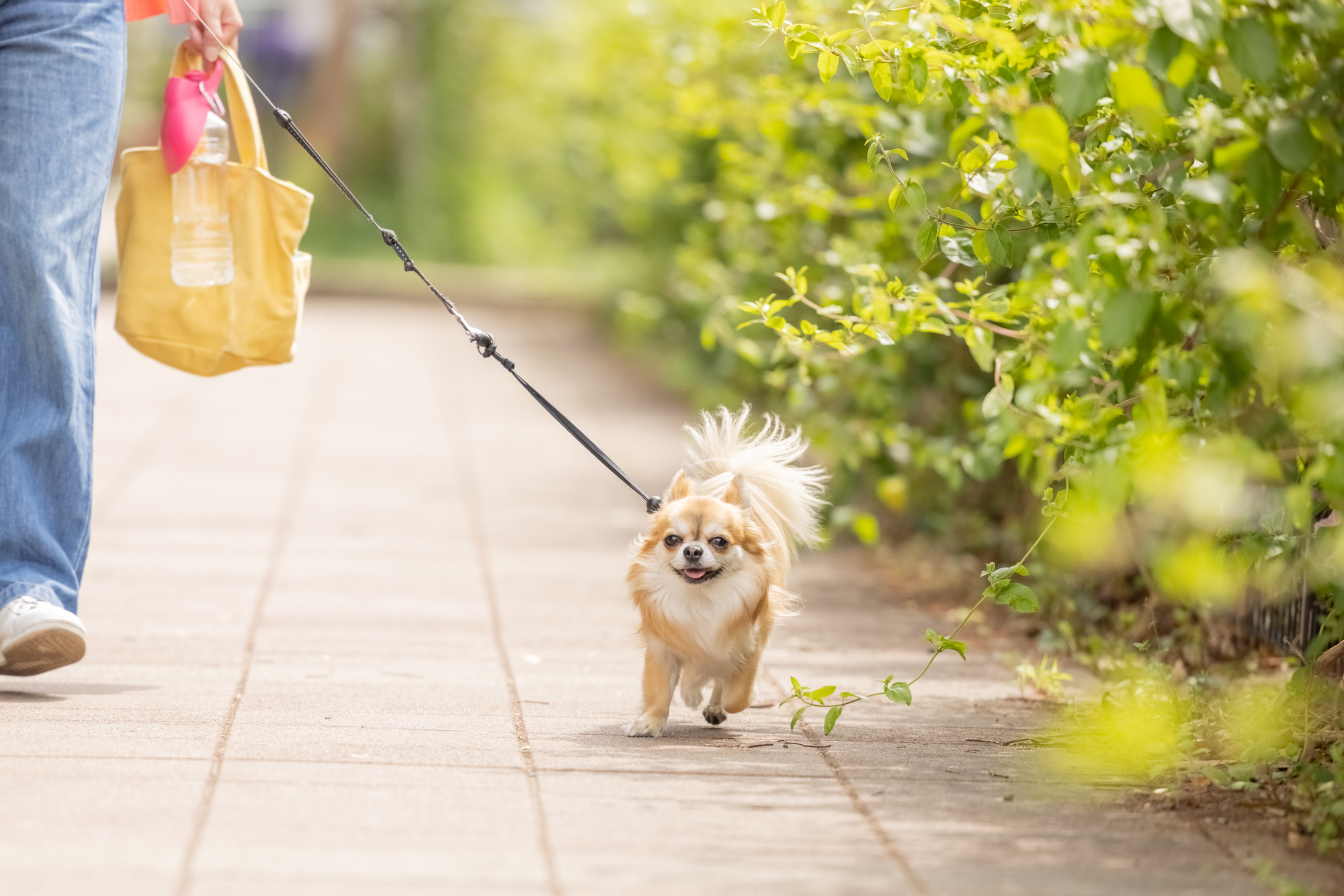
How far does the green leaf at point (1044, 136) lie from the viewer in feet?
8.67

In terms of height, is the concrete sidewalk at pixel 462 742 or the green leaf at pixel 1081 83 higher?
the green leaf at pixel 1081 83

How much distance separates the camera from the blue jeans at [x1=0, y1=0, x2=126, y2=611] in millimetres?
3783

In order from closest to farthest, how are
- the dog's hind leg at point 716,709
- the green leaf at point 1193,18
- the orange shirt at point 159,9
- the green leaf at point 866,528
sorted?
the green leaf at point 1193,18, the dog's hind leg at point 716,709, the orange shirt at point 159,9, the green leaf at point 866,528

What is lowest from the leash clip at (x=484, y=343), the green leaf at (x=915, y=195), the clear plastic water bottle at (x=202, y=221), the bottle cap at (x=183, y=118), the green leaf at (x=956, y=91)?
the leash clip at (x=484, y=343)

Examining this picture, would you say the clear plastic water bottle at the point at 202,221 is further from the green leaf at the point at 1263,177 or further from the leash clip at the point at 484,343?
the green leaf at the point at 1263,177

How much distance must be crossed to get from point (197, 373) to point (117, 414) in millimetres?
5569

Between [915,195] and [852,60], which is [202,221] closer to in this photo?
[852,60]

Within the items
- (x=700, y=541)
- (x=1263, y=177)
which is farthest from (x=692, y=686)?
(x=1263, y=177)

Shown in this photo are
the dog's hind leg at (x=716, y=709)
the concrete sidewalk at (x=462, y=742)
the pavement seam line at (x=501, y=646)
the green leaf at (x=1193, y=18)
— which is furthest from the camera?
the dog's hind leg at (x=716, y=709)

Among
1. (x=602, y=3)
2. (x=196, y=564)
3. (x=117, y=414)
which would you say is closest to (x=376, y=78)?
(x=602, y=3)

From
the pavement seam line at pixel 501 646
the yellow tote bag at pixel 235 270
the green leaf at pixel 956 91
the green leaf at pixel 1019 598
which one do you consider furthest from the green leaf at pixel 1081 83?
the yellow tote bag at pixel 235 270

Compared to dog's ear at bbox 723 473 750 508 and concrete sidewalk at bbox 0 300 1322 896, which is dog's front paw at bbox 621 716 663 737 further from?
dog's ear at bbox 723 473 750 508

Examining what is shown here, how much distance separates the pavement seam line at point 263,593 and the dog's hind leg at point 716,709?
1.11 m

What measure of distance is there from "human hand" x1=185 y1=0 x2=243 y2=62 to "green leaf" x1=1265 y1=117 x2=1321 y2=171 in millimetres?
2625
